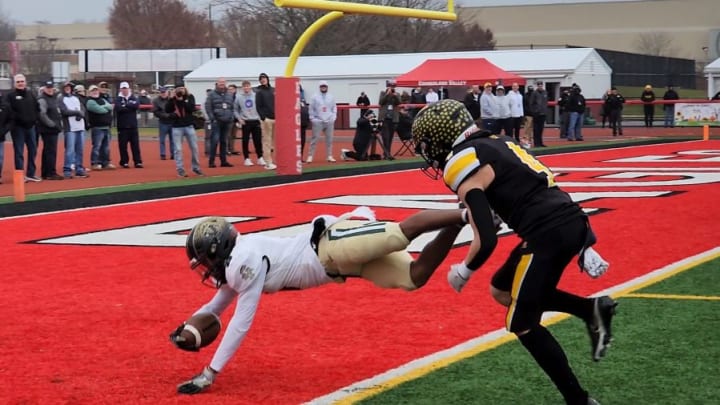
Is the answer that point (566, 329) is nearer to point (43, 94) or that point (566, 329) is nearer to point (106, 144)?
→ point (43, 94)

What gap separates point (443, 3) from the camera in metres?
64.2

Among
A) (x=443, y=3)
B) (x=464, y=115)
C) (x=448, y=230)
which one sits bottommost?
(x=448, y=230)

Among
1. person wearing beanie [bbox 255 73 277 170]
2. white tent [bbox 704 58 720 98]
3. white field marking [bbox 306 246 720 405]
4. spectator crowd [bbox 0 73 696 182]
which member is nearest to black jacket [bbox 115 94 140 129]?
spectator crowd [bbox 0 73 696 182]

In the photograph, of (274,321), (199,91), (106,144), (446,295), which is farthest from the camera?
(199,91)

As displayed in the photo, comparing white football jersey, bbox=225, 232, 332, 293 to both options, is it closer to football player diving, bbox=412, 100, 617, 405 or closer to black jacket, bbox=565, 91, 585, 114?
football player diving, bbox=412, 100, 617, 405

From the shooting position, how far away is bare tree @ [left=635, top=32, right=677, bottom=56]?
294ft

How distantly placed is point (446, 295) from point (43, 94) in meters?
13.0

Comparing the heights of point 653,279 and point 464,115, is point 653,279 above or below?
below

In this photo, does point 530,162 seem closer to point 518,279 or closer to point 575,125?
point 518,279

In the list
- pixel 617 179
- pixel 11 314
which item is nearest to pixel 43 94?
pixel 617 179

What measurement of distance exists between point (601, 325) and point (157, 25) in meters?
92.6

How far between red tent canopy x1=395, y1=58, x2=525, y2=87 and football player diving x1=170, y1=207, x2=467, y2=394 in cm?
3282

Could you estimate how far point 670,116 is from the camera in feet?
126

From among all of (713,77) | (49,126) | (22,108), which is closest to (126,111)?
(49,126)
